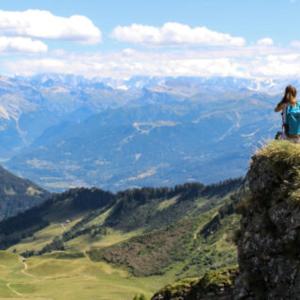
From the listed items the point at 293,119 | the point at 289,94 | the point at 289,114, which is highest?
the point at 289,94

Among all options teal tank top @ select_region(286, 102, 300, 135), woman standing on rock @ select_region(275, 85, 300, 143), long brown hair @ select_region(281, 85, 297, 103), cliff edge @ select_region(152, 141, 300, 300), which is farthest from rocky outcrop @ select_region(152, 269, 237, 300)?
long brown hair @ select_region(281, 85, 297, 103)

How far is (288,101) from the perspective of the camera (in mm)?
25172

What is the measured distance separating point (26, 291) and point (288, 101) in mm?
156266

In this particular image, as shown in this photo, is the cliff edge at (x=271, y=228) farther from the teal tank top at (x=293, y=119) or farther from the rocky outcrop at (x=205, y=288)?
the teal tank top at (x=293, y=119)

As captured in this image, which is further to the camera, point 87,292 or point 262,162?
point 87,292

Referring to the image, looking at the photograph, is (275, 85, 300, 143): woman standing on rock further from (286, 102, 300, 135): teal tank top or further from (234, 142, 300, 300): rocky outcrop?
(234, 142, 300, 300): rocky outcrop

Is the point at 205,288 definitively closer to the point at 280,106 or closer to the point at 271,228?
the point at 271,228

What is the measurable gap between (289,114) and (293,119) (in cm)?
27

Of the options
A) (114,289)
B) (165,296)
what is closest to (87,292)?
(114,289)

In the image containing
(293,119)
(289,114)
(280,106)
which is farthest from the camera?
(280,106)

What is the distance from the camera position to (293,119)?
81.6 feet

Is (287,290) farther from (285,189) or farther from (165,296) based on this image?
(165,296)

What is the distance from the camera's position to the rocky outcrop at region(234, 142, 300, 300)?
18.9 meters

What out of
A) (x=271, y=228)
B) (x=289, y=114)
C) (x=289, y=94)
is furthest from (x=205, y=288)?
(x=289, y=94)
